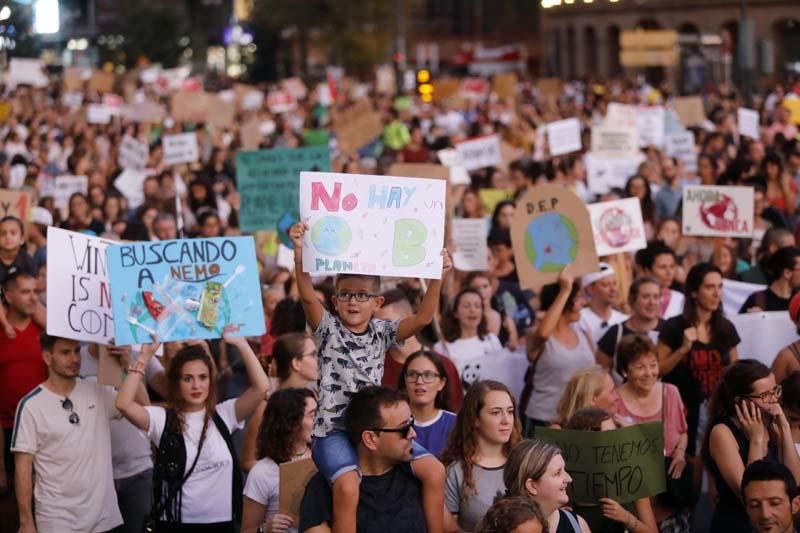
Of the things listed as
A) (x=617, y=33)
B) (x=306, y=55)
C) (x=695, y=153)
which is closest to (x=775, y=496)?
(x=695, y=153)

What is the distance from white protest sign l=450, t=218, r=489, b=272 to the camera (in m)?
12.0

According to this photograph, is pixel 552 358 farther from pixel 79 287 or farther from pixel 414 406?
pixel 79 287

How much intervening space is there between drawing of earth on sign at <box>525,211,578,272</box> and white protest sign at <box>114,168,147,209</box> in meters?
7.78

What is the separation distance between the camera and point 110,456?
7586 mm

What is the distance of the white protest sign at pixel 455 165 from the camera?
692 inches

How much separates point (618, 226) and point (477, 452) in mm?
5293

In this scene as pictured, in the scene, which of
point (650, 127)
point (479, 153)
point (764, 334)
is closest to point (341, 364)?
point (764, 334)

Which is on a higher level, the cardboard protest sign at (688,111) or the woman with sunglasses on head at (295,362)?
the cardboard protest sign at (688,111)

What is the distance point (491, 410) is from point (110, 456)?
1.95 m

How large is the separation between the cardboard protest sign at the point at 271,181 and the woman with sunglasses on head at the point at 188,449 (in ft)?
18.2

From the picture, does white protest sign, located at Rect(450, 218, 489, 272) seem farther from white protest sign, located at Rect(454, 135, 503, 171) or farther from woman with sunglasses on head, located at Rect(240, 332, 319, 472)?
white protest sign, located at Rect(454, 135, 503, 171)

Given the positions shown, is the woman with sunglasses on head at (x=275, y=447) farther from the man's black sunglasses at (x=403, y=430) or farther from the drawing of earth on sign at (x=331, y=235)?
the man's black sunglasses at (x=403, y=430)

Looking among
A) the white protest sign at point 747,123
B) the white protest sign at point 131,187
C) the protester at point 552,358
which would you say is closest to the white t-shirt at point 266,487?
the protester at point 552,358

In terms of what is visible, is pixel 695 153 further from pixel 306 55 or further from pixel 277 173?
pixel 306 55
